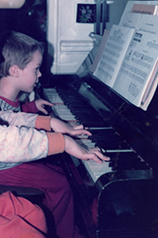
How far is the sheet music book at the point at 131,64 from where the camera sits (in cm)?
113

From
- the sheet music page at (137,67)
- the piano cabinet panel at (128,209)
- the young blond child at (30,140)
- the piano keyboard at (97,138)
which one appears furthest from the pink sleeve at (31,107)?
the piano cabinet panel at (128,209)

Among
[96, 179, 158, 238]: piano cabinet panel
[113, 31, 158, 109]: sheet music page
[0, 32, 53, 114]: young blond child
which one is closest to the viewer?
[96, 179, 158, 238]: piano cabinet panel

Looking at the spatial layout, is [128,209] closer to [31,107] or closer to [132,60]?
[132,60]

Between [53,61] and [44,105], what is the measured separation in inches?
46.8

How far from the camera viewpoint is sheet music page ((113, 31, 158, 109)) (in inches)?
44.4

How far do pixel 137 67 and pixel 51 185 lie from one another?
73 centimetres

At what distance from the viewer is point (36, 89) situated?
7.06 feet

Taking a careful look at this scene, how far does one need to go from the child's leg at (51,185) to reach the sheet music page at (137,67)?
1.91 ft

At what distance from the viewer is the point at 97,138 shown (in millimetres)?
1202

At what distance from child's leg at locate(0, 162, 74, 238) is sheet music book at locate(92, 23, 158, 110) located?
580mm

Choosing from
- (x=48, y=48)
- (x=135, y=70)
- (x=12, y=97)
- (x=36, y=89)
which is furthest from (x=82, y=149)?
(x=48, y=48)

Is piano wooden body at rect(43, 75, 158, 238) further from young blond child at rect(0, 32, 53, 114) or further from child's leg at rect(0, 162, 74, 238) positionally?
young blond child at rect(0, 32, 53, 114)

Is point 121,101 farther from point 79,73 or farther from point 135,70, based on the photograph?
point 79,73

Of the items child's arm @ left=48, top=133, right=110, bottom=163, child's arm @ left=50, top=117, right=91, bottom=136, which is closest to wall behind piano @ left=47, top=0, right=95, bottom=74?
child's arm @ left=50, top=117, right=91, bottom=136
